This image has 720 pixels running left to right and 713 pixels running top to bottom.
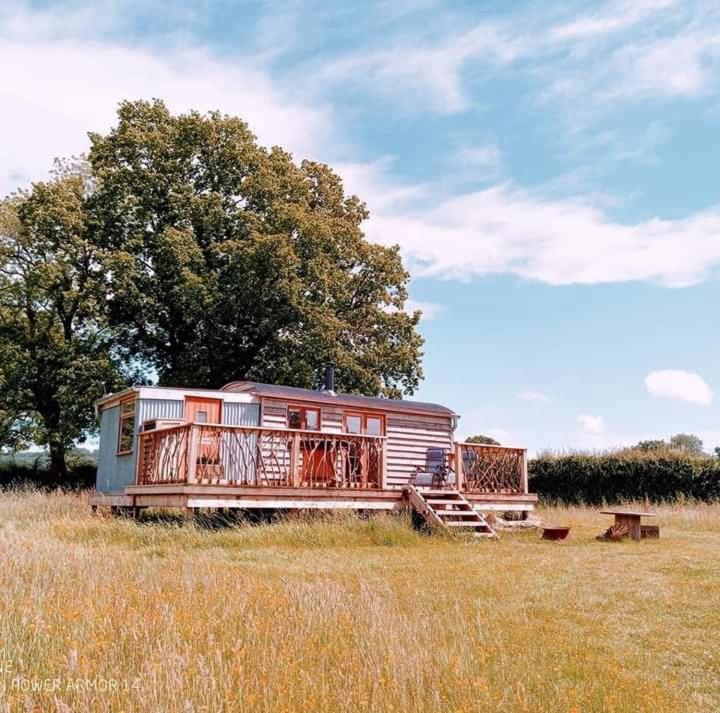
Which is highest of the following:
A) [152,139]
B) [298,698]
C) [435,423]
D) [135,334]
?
[152,139]

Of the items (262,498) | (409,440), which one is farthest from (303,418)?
(262,498)

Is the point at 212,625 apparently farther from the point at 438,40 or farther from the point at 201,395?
the point at 201,395

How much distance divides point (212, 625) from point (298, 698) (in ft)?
4.58

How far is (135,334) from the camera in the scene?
84.1ft

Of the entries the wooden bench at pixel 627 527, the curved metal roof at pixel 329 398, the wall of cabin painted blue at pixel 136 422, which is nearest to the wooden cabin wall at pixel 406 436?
the curved metal roof at pixel 329 398

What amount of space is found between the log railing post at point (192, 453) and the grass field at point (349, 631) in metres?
2.06

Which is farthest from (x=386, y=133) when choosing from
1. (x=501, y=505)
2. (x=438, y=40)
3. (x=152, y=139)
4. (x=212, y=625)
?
(x=152, y=139)

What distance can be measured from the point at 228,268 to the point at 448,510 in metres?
13.3

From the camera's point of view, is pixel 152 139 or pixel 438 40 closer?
pixel 438 40

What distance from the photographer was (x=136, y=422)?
15789mm

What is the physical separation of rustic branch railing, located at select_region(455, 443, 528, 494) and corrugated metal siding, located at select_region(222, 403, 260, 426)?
454 cm

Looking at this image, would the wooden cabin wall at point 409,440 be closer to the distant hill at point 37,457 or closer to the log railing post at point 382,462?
the log railing post at point 382,462

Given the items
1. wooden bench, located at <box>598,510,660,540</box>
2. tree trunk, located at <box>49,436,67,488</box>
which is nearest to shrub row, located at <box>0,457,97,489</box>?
tree trunk, located at <box>49,436,67,488</box>

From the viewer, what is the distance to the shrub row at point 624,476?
2231cm
